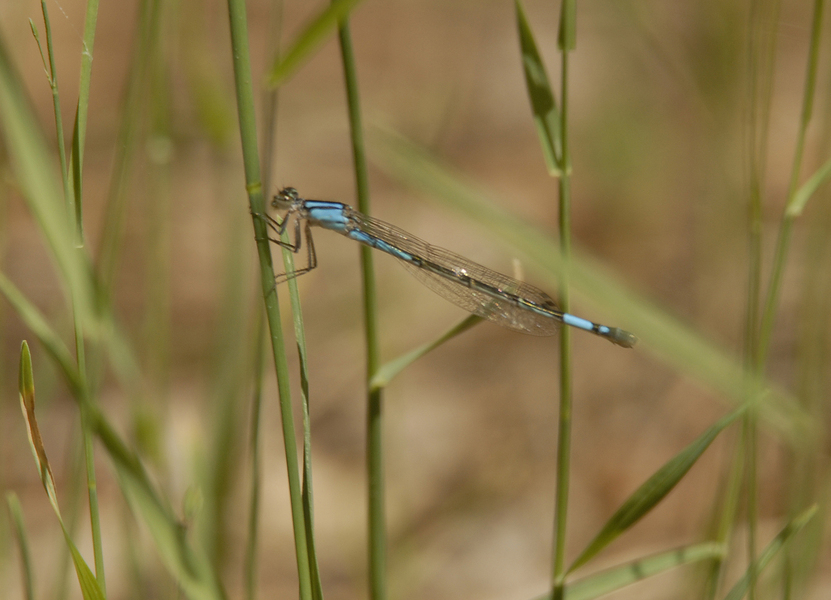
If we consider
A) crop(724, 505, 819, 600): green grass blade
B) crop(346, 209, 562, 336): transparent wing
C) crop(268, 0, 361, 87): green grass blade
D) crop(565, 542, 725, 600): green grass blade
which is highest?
crop(268, 0, 361, 87): green grass blade

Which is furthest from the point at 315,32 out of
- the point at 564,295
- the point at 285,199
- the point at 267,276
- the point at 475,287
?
the point at 475,287

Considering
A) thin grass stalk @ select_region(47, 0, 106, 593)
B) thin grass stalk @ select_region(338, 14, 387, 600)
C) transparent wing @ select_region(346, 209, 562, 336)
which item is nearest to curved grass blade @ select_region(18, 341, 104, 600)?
thin grass stalk @ select_region(47, 0, 106, 593)

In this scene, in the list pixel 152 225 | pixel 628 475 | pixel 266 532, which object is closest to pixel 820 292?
pixel 628 475

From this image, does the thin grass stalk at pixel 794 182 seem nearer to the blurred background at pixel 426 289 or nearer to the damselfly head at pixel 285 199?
the blurred background at pixel 426 289

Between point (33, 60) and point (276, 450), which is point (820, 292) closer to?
point (276, 450)

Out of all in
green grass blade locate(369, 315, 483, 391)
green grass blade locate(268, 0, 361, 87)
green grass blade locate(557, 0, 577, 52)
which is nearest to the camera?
green grass blade locate(268, 0, 361, 87)

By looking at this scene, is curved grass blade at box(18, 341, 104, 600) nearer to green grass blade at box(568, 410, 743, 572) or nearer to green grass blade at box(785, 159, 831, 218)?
green grass blade at box(568, 410, 743, 572)
